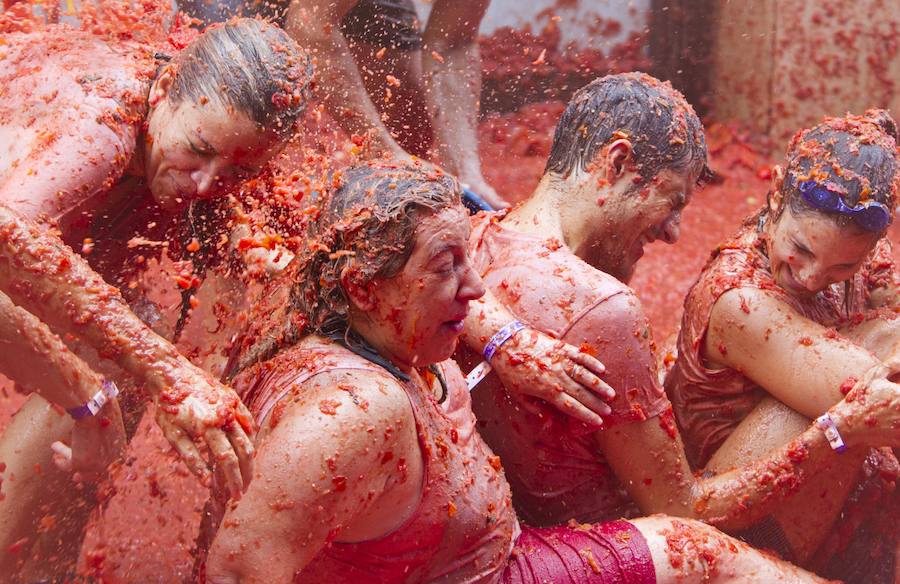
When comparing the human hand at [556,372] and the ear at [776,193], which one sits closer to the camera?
the human hand at [556,372]

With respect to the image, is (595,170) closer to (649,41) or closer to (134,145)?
(134,145)

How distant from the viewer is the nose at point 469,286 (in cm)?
228

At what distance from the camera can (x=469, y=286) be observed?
229 centimetres

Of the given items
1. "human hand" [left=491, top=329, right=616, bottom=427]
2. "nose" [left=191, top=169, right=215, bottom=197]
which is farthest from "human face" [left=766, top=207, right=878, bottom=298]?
"nose" [left=191, top=169, right=215, bottom=197]

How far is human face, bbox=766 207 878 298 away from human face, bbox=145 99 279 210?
142cm

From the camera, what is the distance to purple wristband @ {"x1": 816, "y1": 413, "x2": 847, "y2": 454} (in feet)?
9.43

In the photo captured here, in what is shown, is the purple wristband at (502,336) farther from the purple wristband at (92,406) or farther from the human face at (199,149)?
the purple wristband at (92,406)

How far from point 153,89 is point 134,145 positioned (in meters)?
0.18

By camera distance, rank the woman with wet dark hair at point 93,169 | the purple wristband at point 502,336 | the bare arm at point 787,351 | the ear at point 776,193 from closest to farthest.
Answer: the woman with wet dark hair at point 93,169 → the purple wristband at point 502,336 → the bare arm at point 787,351 → the ear at point 776,193

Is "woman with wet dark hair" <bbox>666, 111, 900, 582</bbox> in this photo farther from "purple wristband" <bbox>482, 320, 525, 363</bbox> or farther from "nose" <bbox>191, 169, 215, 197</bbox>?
"nose" <bbox>191, 169, 215, 197</bbox>

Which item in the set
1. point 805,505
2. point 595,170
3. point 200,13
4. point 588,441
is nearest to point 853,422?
point 805,505

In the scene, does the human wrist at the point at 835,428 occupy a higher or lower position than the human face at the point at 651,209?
lower

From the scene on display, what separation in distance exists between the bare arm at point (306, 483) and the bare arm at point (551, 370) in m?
0.64

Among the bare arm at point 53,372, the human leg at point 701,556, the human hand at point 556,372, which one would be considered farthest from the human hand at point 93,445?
the human leg at point 701,556
